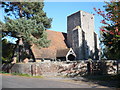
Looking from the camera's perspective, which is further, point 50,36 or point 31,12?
point 50,36

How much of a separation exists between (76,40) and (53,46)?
616 centimetres

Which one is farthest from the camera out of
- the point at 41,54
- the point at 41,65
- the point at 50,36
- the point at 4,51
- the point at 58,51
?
the point at 50,36

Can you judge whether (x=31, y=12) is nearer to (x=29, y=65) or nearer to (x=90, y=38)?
(x=29, y=65)

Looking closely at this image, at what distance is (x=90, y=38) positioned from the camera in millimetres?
36469

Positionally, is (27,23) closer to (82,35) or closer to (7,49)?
(7,49)

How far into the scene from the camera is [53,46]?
32.3 m

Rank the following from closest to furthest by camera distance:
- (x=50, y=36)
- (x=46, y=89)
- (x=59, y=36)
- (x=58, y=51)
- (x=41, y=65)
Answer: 1. (x=46, y=89)
2. (x=41, y=65)
3. (x=58, y=51)
4. (x=50, y=36)
5. (x=59, y=36)

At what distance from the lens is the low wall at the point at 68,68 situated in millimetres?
19234

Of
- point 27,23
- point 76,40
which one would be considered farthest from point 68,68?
point 76,40

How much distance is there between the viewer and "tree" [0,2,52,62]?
2028cm

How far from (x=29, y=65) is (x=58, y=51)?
493 inches

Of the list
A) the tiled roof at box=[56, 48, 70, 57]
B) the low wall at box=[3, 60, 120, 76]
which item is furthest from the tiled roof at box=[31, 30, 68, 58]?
the low wall at box=[3, 60, 120, 76]

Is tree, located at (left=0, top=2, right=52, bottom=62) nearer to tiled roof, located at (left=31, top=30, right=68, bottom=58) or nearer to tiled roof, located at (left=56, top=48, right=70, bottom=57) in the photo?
tiled roof, located at (left=31, top=30, right=68, bottom=58)

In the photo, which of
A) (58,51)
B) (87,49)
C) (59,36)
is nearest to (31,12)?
(58,51)
